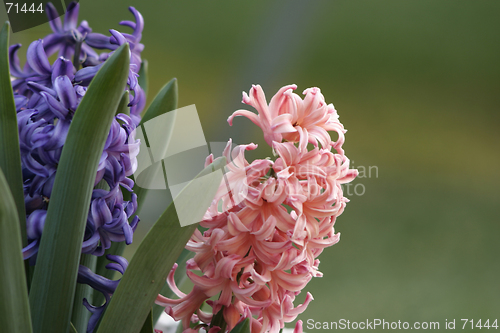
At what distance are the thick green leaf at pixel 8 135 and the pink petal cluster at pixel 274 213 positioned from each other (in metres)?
0.10

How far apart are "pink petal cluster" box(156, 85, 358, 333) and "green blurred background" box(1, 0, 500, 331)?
1461 mm

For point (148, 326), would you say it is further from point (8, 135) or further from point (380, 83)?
point (380, 83)

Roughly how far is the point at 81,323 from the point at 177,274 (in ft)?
0.27

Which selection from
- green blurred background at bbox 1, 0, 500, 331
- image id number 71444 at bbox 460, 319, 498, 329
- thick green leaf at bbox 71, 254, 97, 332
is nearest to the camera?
thick green leaf at bbox 71, 254, 97, 332

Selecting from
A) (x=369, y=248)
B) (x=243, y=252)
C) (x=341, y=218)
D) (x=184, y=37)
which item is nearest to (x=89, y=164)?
(x=243, y=252)

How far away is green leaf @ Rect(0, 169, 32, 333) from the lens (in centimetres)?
19

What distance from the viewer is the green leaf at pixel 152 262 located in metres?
0.22

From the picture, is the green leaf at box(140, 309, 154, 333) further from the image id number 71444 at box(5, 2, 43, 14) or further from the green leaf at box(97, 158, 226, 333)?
the image id number 71444 at box(5, 2, 43, 14)

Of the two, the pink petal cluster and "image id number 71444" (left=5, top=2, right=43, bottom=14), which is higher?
"image id number 71444" (left=5, top=2, right=43, bottom=14)

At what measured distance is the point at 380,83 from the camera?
248 cm

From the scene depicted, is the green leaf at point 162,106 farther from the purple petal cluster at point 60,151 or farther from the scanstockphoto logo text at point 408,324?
the scanstockphoto logo text at point 408,324

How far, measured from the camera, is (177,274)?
370 millimetres

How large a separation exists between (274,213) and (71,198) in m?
0.11

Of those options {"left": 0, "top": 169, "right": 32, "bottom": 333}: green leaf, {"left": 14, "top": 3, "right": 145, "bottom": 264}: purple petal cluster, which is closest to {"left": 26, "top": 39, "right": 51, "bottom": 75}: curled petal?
{"left": 14, "top": 3, "right": 145, "bottom": 264}: purple petal cluster
